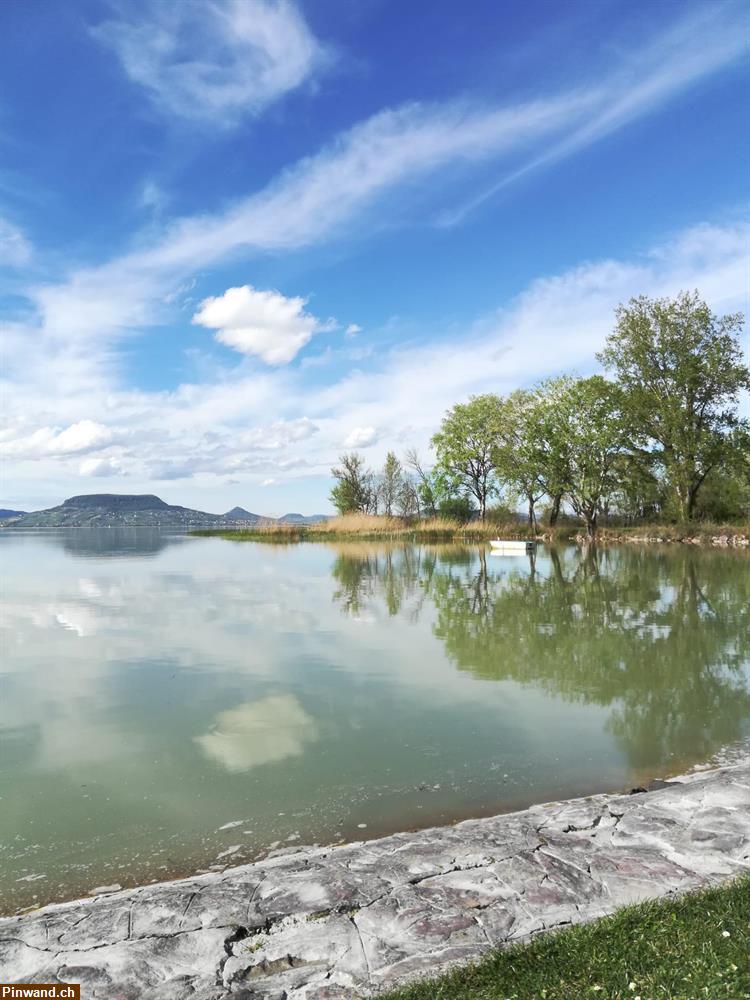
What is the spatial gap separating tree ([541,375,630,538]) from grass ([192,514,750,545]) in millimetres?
2169

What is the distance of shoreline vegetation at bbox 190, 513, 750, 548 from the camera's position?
38.2 m

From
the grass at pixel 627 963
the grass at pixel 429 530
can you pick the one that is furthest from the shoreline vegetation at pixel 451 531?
the grass at pixel 627 963

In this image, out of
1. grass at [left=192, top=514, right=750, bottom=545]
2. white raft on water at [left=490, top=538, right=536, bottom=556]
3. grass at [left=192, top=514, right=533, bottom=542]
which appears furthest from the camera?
grass at [left=192, top=514, right=533, bottom=542]

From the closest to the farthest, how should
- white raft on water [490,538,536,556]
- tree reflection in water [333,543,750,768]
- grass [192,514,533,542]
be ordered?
tree reflection in water [333,543,750,768] → white raft on water [490,538,536,556] → grass [192,514,533,542]

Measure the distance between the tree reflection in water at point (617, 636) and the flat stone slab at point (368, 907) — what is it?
5.88ft

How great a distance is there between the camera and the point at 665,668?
312 inches

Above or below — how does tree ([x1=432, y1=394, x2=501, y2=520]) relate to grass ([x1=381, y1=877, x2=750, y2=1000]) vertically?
above

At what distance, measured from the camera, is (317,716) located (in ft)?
20.4

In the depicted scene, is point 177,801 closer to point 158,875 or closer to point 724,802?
point 158,875

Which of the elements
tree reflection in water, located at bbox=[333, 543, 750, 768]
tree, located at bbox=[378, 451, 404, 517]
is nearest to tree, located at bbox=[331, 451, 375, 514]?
tree, located at bbox=[378, 451, 404, 517]

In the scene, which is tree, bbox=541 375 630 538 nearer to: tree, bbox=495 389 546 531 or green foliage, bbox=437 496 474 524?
tree, bbox=495 389 546 531

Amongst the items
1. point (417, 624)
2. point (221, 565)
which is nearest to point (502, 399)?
point (221, 565)

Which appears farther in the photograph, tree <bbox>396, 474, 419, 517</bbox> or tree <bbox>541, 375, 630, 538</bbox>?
tree <bbox>396, 474, 419, 517</bbox>

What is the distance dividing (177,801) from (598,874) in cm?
277
